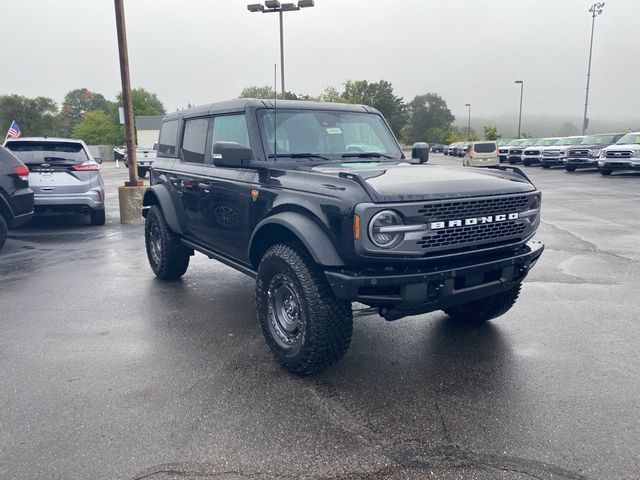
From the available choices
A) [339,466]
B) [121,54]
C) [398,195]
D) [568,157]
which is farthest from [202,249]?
[568,157]

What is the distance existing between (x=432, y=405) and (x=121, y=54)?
1073 centimetres

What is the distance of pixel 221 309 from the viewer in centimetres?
551

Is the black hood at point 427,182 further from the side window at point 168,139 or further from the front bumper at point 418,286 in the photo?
the side window at point 168,139

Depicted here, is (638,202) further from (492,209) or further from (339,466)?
(339,466)

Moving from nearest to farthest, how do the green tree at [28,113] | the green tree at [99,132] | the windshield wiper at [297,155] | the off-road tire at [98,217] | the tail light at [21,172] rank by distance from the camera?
the windshield wiper at [297,155], the tail light at [21,172], the off-road tire at [98,217], the green tree at [28,113], the green tree at [99,132]

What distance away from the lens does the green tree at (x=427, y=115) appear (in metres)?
131

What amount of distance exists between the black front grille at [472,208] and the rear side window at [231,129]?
6.17 ft

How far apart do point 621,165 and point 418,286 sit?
2234cm

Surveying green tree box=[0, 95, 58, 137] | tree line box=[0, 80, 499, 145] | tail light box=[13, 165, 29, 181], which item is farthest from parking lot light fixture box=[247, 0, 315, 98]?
green tree box=[0, 95, 58, 137]

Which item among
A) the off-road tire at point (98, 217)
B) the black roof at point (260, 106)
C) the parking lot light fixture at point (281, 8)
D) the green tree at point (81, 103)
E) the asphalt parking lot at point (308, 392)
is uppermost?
the green tree at point (81, 103)

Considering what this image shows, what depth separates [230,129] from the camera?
499cm

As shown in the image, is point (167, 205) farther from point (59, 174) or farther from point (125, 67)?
point (125, 67)

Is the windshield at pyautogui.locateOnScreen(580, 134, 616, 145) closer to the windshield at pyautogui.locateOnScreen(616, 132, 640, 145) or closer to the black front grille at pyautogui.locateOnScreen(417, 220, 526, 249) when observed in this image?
the windshield at pyautogui.locateOnScreen(616, 132, 640, 145)

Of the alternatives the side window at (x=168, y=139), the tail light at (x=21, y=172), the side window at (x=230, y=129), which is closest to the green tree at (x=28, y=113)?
the tail light at (x=21, y=172)
